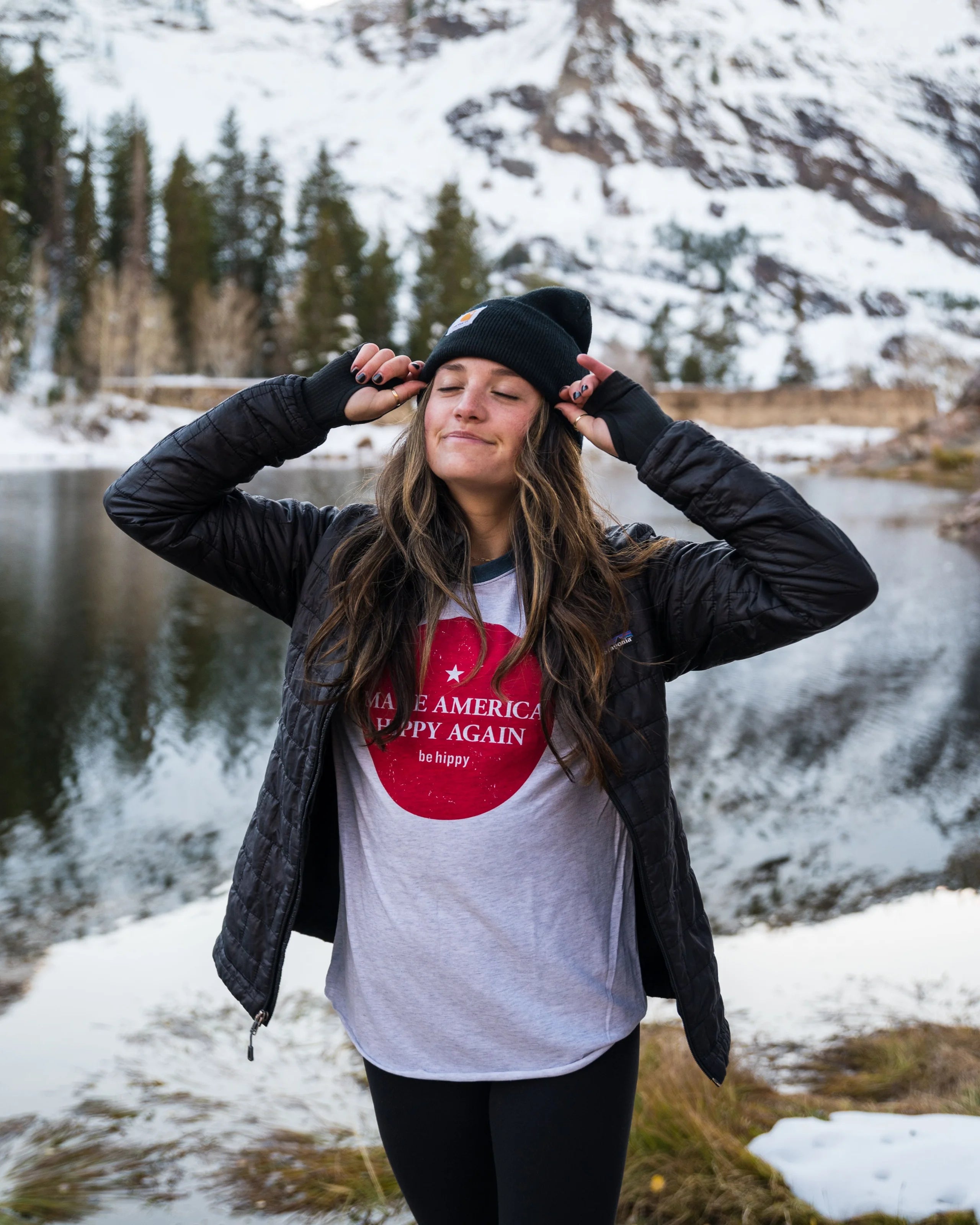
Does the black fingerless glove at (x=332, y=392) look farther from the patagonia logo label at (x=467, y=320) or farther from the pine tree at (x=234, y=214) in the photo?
the pine tree at (x=234, y=214)

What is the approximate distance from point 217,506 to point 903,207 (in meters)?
127

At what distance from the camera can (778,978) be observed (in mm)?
4387

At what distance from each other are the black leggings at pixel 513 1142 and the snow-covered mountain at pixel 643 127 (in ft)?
243

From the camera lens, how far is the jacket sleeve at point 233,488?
180 cm

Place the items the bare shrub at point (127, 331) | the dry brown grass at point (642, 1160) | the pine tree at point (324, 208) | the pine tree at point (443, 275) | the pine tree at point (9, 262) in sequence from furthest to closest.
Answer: the pine tree at point (324, 208), the pine tree at point (443, 275), the bare shrub at point (127, 331), the pine tree at point (9, 262), the dry brown grass at point (642, 1160)

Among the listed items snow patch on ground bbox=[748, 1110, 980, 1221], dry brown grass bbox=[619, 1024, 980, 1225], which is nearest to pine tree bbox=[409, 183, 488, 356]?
dry brown grass bbox=[619, 1024, 980, 1225]

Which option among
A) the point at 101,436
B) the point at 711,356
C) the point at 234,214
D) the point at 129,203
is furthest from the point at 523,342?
the point at 711,356

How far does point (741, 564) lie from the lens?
172 centimetres

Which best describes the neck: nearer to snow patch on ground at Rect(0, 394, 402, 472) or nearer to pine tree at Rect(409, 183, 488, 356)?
snow patch on ground at Rect(0, 394, 402, 472)

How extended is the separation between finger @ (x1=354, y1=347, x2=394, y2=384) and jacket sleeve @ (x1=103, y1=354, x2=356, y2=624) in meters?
0.02

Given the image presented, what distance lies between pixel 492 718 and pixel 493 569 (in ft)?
0.86

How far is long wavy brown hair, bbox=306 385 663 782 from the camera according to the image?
5.28 ft

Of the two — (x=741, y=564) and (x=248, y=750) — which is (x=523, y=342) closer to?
(x=741, y=564)

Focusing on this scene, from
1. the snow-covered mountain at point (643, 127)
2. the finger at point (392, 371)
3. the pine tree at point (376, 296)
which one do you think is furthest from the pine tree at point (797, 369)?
the finger at point (392, 371)
